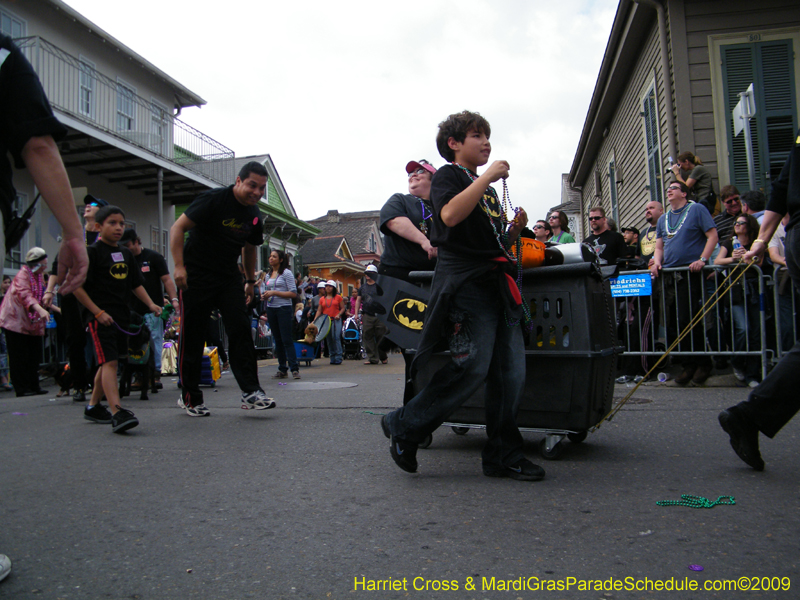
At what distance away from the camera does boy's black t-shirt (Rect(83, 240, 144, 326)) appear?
5.24 m

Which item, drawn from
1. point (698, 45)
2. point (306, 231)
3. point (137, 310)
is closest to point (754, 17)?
point (698, 45)

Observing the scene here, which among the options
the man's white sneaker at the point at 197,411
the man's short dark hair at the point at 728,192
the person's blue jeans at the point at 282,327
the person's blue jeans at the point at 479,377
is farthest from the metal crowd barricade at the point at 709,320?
the person's blue jeans at the point at 282,327

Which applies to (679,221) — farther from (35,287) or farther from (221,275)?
(35,287)

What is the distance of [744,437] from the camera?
3221 millimetres

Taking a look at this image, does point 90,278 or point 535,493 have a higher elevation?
point 90,278

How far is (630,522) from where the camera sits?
8.38 feet

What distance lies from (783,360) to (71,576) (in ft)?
10.5

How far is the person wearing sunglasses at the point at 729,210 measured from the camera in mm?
7621

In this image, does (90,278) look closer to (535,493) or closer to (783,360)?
(535,493)

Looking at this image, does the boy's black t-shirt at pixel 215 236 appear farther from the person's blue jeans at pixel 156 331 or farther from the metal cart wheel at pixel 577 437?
the person's blue jeans at pixel 156 331

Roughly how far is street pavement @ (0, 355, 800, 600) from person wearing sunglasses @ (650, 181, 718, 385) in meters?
2.47

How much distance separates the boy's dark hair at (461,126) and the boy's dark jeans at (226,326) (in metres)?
2.73

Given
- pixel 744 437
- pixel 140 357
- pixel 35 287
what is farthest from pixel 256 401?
pixel 35 287

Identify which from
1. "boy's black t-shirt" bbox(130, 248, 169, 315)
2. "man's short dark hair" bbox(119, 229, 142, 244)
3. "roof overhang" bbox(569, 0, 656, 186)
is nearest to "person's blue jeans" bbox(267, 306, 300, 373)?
"boy's black t-shirt" bbox(130, 248, 169, 315)
